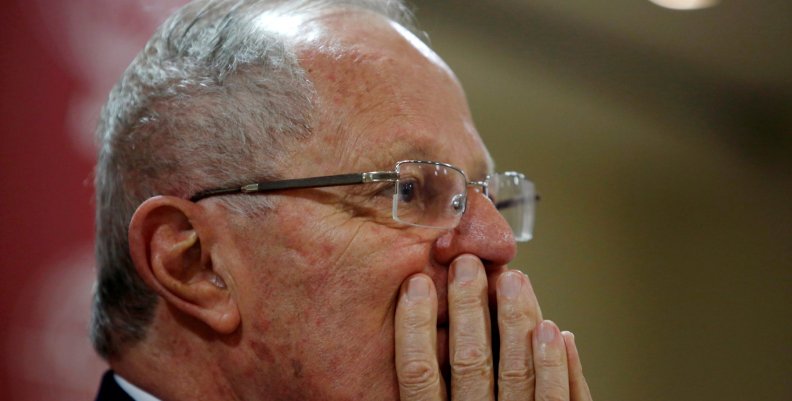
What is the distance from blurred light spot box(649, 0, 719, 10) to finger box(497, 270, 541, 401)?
2.64m

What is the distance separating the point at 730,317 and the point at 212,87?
3595 millimetres

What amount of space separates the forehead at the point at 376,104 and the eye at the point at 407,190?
5 centimetres

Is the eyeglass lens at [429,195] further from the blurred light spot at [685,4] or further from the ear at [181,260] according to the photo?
the blurred light spot at [685,4]

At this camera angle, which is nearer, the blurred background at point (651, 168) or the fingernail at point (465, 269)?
the fingernail at point (465, 269)

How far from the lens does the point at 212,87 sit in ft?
4.47

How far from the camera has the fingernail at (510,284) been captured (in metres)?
1.29

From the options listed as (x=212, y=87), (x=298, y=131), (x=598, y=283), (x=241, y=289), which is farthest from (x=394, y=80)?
(x=598, y=283)

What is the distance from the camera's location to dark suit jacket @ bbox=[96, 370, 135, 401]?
4.53 ft

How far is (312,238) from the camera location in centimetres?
126

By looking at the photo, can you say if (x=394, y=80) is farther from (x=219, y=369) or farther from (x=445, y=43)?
→ (x=445, y=43)

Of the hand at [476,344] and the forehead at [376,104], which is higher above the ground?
the forehead at [376,104]

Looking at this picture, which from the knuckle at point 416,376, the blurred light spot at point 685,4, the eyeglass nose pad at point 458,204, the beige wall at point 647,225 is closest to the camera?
the knuckle at point 416,376

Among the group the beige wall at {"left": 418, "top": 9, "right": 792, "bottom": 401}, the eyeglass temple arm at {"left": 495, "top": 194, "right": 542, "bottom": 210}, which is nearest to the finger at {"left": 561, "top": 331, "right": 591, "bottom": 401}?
the eyeglass temple arm at {"left": 495, "top": 194, "right": 542, "bottom": 210}

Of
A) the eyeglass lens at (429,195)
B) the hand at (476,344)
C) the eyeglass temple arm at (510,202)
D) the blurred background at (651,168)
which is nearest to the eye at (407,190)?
the eyeglass lens at (429,195)
